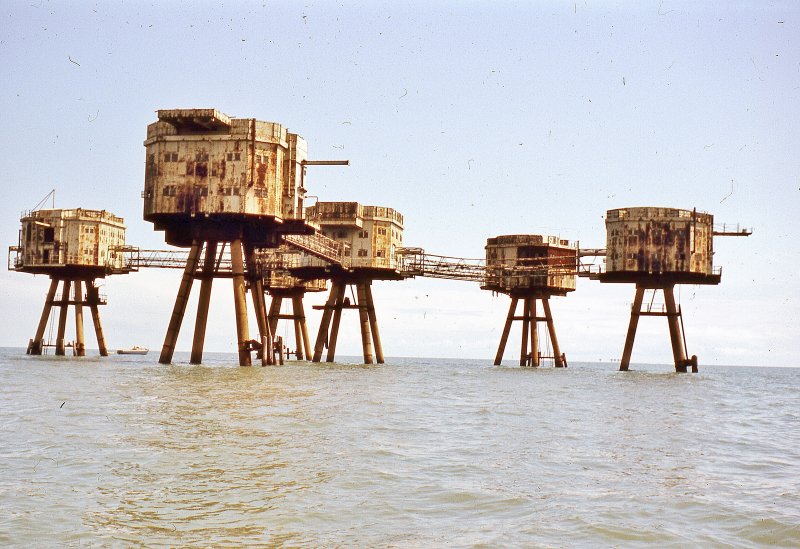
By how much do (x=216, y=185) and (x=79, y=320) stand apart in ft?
112

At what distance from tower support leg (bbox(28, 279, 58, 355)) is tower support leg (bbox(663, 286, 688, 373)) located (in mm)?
46014

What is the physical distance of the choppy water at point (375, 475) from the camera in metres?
10.7

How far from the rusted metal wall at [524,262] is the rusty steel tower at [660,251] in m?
8.80

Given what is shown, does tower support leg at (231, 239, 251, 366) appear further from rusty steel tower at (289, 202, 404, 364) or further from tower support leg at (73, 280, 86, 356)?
tower support leg at (73, 280, 86, 356)

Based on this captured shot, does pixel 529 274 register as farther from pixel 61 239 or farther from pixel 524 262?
pixel 61 239

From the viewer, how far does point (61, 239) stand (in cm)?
6881

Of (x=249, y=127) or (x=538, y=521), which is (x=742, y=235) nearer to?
(x=249, y=127)

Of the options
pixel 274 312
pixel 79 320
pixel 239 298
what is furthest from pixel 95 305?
pixel 239 298

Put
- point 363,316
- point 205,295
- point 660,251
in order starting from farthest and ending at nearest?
1. point 363,316
2. point 660,251
3. point 205,295

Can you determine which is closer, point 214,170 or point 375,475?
point 375,475

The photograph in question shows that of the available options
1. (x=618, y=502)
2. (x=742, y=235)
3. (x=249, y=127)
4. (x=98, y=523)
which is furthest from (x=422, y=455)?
(x=742, y=235)

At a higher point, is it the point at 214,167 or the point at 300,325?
the point at 214,167

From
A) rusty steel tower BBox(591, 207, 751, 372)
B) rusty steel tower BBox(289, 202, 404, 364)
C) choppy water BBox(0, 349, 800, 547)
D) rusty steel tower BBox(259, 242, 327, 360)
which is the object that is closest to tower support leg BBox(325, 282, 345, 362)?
rusty steel tower BBox(289, 202, 404, 364)

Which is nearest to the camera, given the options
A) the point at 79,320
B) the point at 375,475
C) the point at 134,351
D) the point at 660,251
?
the point at 375,475
